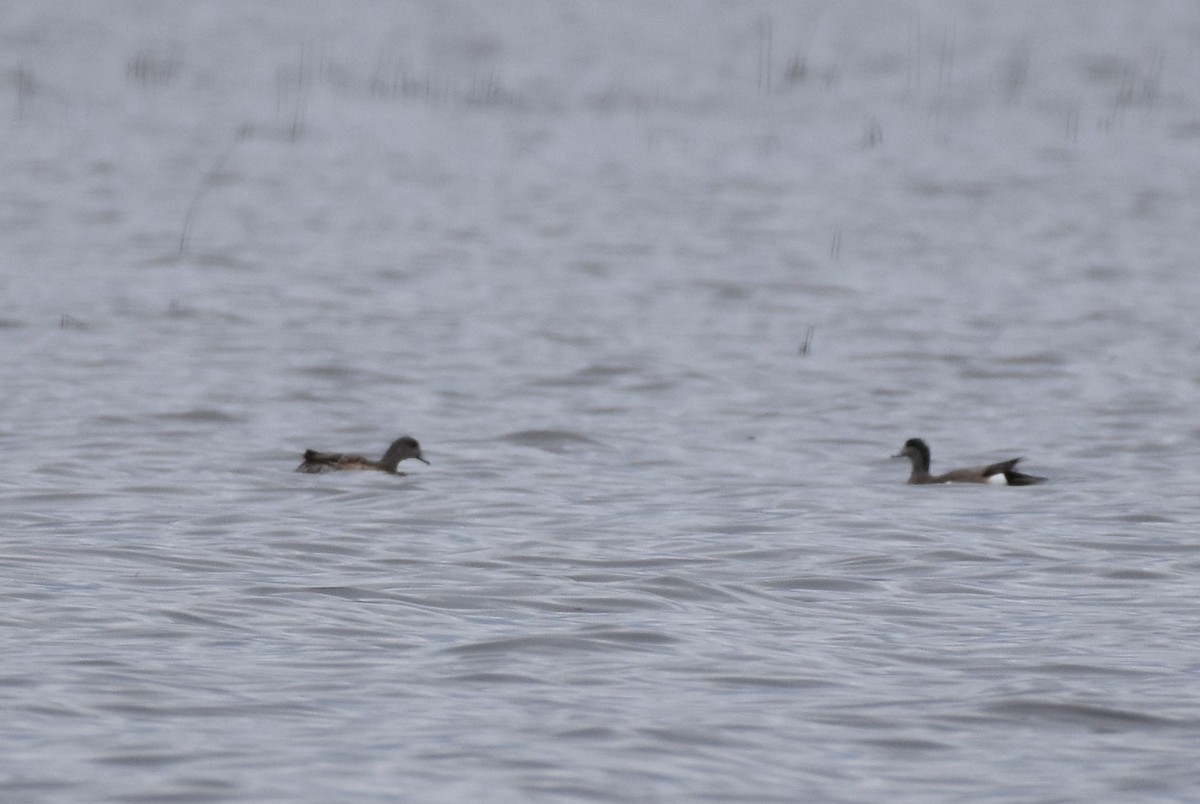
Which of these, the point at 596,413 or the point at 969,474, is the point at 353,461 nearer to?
the point at 596,413

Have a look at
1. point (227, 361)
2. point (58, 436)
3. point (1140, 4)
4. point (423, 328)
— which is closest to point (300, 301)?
point (423, 328)

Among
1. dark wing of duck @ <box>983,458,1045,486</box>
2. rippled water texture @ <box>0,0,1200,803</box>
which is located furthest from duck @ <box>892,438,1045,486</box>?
rippled water texture @ <box>0,0,1200,803</box>

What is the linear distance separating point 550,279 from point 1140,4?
74.7ft

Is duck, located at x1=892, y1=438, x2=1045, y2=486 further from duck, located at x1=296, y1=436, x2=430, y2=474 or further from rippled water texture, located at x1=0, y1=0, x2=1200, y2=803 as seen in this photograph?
duck, located at x1=296, y1=436, x2=430, y2=474

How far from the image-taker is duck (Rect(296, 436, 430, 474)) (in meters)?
12.1

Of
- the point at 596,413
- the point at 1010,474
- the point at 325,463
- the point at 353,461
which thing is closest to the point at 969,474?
the point at 1010,474

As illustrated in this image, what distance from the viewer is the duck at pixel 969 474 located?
12.3 m

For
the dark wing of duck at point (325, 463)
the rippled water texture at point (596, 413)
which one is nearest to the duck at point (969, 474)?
the rippled water texture at point (596, 413)

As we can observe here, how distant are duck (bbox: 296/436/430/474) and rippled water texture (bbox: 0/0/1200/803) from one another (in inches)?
6.3

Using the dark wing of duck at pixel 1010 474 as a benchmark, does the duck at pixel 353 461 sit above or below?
below

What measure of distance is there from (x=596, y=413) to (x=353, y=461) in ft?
9.66

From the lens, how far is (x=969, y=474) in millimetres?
12430

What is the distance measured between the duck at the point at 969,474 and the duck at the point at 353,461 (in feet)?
9.37

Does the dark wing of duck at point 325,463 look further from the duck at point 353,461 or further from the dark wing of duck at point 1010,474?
the dark wing of duck at point 1010,474
